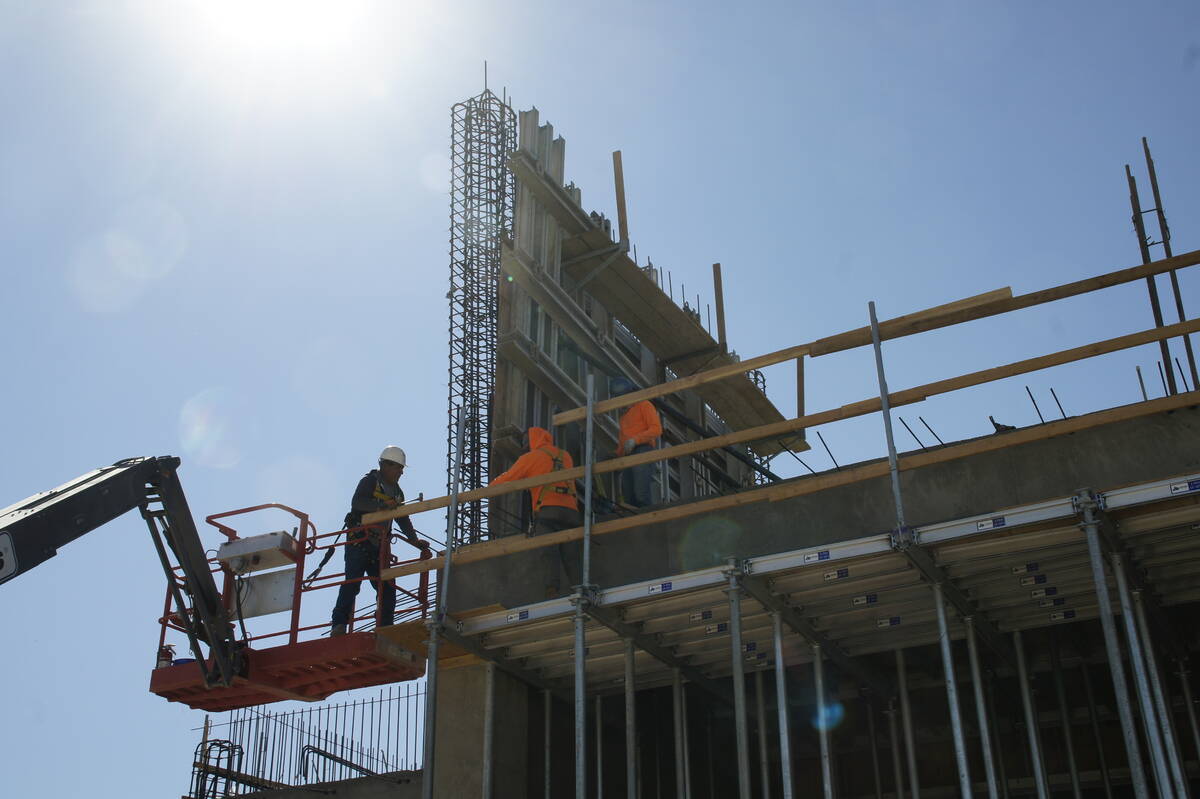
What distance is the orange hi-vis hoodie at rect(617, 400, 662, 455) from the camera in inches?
509

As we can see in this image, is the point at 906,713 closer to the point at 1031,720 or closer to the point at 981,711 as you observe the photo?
the point at 1031,720

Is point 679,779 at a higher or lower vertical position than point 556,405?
lower

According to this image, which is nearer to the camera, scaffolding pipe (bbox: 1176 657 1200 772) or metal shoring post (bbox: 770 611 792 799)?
metal shoring post (bbox: 770 611 792 799)

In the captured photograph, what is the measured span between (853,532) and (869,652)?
180 cm

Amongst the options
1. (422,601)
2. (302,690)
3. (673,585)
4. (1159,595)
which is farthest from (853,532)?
(302,690)

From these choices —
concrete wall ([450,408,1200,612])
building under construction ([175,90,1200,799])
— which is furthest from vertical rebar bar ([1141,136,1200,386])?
concrete wall ([450,408,1200,612])

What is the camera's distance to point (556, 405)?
18.8m

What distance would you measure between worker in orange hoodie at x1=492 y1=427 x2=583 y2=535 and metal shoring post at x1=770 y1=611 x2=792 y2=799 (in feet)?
7.49

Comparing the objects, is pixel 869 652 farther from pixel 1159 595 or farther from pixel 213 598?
pixel 213 598

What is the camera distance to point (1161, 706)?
9844 mm

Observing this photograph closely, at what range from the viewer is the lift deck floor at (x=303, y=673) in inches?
485

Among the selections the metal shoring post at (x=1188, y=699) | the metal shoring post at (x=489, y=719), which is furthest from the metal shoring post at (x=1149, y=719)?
the metal shoring post at (x=489, y=719)

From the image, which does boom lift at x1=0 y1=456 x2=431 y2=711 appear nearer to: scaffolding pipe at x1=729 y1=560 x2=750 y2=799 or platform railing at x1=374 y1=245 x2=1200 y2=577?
platform railing at x1=374 y1=245 x2=1200 y2=577

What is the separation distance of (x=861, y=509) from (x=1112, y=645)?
2.91m
